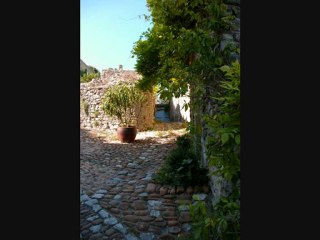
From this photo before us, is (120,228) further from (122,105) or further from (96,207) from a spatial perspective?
(122,105)

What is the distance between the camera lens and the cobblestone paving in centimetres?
371

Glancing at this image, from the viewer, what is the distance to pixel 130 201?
462 centimetres

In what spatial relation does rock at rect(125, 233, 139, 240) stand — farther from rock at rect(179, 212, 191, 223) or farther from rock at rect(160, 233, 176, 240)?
rock at rect(179, 212, 191, 223)

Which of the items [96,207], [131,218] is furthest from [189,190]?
[96,207]

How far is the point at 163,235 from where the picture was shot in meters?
3.61

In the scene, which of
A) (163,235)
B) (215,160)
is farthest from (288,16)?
(163,235)

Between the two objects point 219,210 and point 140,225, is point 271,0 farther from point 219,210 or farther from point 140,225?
point 140,225

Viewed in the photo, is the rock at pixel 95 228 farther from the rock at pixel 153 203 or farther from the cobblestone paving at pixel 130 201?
the rock at pixel 153 203

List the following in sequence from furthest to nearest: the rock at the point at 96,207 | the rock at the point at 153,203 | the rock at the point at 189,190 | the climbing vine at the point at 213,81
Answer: the rock at the point at 189,190 → the rock at the point at 153,203 → the rock at the point at 96,207 → the climbing vine at the point at 213,81

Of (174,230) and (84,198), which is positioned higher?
(84,198)

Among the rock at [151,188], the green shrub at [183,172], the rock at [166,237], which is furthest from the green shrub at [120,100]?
the rock at [166,237]

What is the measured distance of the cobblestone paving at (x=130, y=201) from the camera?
3709mm

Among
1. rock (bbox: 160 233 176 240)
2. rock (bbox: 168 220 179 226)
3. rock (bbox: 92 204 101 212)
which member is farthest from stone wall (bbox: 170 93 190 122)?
rock (bbox: 160 233 176 240)
